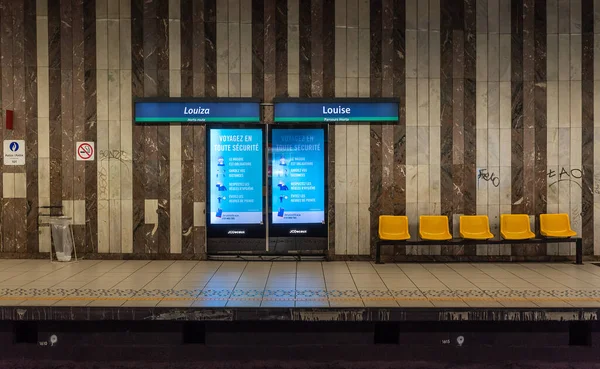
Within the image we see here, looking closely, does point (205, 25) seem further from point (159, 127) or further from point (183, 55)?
point (159, 127)

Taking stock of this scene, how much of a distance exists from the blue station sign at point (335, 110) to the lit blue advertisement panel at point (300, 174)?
0.89ft

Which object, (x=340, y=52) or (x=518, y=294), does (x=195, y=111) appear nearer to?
(x=340, y=52)

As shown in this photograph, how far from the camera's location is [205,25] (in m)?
8.56

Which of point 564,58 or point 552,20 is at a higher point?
point 552,20

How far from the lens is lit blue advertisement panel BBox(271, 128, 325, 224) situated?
8664 mm

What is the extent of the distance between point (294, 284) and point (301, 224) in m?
2.17

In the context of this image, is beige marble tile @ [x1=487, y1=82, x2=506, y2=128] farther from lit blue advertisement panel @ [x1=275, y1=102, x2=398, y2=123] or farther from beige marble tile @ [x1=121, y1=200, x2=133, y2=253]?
beige marble tile @ [x1=121, y1=200, x2=133, y2=253]

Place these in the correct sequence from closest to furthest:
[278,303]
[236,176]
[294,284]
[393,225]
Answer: [278,303], [294,284], [393,225], [236,176]

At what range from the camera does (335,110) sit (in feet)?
27.9

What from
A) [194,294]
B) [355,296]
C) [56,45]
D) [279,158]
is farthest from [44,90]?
[355,296]

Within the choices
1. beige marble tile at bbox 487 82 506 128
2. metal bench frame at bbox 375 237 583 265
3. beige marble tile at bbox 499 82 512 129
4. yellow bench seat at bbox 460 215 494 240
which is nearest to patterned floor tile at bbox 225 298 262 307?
metal bench frame at bbox 375 237 583 265

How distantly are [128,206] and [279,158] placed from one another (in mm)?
2644

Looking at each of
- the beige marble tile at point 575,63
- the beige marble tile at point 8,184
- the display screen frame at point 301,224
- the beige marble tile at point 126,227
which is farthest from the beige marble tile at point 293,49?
the beige marble tile at point 575,63

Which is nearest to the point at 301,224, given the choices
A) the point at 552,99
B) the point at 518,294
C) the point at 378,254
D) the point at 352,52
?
the point at 378,254
